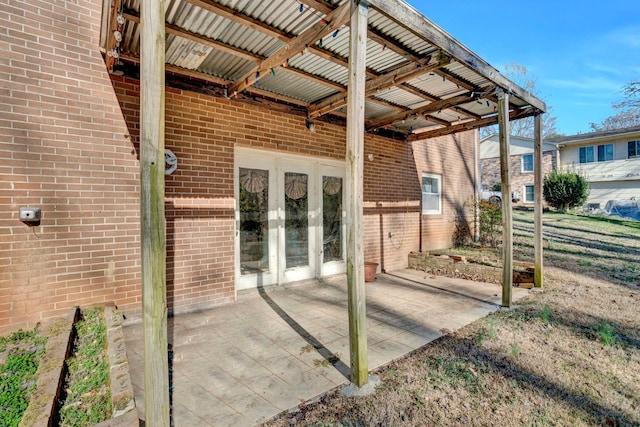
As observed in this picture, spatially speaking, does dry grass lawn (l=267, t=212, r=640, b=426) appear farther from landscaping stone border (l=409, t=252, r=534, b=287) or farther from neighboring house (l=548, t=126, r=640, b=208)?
neighboring house (l=548, t=126, r=640, b=208)

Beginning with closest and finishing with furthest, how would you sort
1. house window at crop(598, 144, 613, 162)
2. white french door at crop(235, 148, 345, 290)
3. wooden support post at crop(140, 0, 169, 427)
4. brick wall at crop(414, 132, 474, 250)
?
wooden support post at crop(140, 0, 169, 427)
white french door at crop(235, 148, 345, 290)
brick wall at crop(414, 132, 474, 250)
house window at crop(598, 144, 613, 162)

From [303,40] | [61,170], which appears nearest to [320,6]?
[303,40]

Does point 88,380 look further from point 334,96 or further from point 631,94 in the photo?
point 631,94

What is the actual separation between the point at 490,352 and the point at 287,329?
216 centimetres

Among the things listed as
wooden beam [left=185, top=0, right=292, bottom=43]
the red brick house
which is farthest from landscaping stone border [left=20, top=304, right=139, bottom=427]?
wooden beam [left=185, top=0, right=292, bottom=43]

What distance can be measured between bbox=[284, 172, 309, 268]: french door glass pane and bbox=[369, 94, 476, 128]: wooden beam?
6.15ft

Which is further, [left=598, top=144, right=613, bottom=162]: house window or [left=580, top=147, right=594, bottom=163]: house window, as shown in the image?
[left=580, top=147, right=594, bottom=163]: house window

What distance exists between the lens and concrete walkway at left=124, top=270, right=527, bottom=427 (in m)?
2.41

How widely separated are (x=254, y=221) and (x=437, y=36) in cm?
355

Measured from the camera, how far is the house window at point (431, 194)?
8195 millimetres

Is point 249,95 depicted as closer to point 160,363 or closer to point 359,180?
point 359,180

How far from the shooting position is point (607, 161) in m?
19.9

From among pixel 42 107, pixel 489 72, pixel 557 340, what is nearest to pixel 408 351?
pixel 557 340

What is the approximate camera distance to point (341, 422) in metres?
2.14
